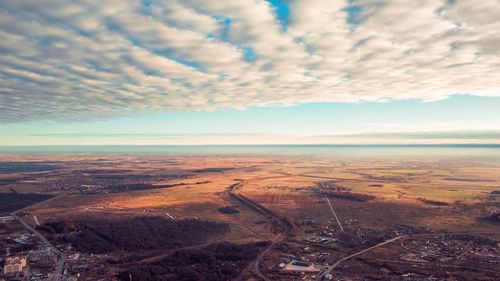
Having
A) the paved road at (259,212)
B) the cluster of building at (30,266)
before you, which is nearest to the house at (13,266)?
the cluster of building at (30,266)

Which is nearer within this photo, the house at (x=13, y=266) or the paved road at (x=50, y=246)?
the house at (x=13, y=266)

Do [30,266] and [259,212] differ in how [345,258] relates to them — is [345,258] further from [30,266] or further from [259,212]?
[30,266]

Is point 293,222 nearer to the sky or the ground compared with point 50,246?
nearer to the ground

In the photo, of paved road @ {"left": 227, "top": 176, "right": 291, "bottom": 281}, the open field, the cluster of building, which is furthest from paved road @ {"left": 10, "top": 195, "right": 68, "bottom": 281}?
paved road @ {"left": 227, "top": 176, "right": 291, "bottom": 281}

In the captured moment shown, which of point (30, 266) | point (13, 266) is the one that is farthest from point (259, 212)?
point (13, 266)

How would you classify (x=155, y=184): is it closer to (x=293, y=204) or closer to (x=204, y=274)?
(x=293, y=204)

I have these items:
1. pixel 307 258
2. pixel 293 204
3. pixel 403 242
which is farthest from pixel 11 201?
pixel 403 242

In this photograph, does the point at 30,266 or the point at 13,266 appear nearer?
the point at 13,266

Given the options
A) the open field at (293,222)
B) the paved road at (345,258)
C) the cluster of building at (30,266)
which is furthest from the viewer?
the open field at (293,222)

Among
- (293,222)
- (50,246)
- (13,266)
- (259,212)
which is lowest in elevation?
(293,222)

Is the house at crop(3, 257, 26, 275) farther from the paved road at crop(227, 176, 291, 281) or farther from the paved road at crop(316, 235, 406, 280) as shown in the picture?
the paved road at crop(316, 235, 406, 280)

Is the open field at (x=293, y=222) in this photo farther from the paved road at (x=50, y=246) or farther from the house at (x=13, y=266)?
the house at (x=13, y=266)
